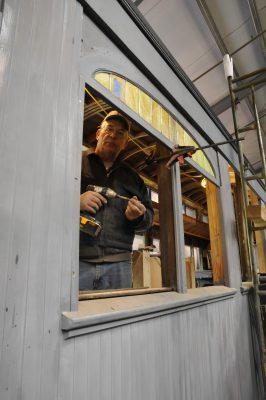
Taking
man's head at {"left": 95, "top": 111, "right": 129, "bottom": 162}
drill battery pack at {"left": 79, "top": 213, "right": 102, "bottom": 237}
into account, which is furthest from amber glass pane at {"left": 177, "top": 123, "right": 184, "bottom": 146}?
drill battery pack at {"left": 79, "top": 213, "right": 102, "bottom": 237}

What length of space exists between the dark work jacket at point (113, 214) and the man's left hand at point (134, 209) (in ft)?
0.20

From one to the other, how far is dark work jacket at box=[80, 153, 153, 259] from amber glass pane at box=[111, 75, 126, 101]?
0.60 meters

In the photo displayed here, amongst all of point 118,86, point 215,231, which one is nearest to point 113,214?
point 118,86

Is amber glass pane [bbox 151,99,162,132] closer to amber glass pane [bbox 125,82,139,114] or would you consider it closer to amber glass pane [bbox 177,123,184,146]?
amber glass pane [bbox 125,82,139,114]

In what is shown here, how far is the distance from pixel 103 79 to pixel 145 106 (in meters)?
0.38

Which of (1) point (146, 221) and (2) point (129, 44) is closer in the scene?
(2) point (129, 44)

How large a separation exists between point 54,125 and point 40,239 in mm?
395

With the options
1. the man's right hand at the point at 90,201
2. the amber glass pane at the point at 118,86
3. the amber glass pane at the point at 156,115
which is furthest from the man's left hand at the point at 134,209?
the amber glass pane at the point at 118,86

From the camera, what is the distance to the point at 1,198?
72 centimetres

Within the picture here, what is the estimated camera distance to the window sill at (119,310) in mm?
824

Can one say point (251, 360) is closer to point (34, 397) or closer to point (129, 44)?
point (34, 397)

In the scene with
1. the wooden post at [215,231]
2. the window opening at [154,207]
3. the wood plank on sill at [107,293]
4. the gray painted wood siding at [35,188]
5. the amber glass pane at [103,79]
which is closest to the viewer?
the gray painted wood siding at [35,188]

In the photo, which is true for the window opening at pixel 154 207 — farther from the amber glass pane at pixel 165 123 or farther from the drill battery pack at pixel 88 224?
the drill battery pack at pixel 88 224

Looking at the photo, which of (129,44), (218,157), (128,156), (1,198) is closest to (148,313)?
(1,198)
